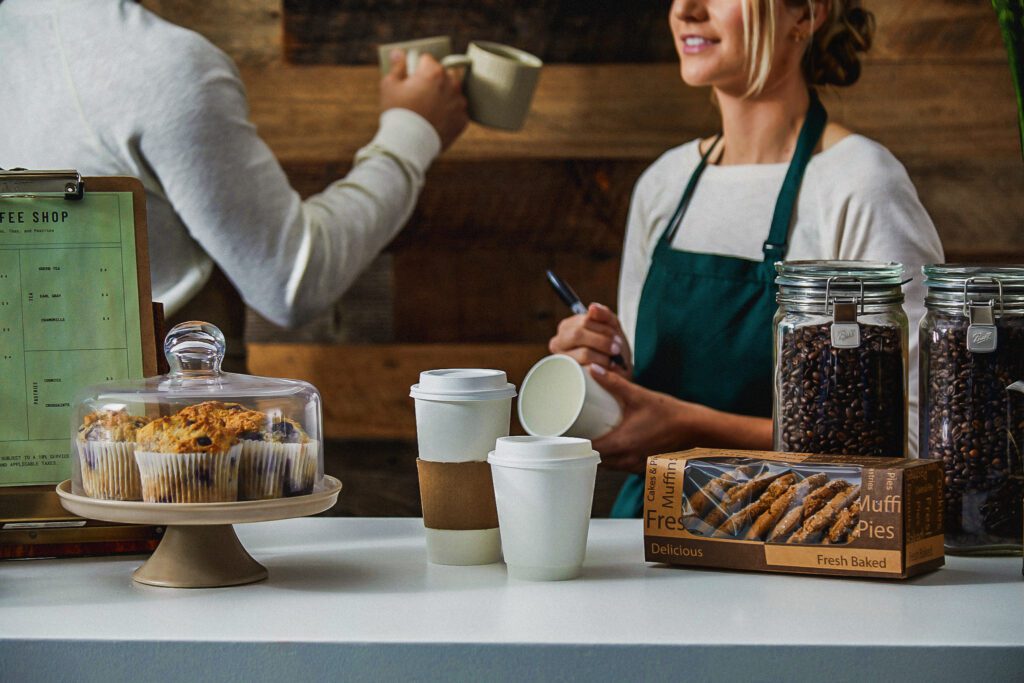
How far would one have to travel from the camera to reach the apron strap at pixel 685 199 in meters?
1.83

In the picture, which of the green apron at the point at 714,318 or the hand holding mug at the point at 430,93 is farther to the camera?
the hand holding mug at the point at 430,93

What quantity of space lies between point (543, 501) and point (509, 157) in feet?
3.58

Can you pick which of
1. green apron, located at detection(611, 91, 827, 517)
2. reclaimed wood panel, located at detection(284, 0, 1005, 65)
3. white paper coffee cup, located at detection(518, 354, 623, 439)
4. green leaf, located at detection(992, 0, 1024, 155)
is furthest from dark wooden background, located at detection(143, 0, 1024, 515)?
green leaf, located at detection(992, 0, 1024, 155)

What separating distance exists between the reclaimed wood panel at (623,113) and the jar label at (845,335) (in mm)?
897

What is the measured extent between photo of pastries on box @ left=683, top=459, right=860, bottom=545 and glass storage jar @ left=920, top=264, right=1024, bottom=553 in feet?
0.50

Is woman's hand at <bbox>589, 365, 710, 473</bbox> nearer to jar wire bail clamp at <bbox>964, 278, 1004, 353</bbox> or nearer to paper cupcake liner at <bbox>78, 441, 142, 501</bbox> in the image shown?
jar wire bail clamp at <bbox>964, 278, 1004, 353</bbox>

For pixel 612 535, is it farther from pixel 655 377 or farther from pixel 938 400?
pixel 655 377

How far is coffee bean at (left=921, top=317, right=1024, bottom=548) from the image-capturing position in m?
0.99

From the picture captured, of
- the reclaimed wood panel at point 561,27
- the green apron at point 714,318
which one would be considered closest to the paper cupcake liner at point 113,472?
the green apron at point 714,318

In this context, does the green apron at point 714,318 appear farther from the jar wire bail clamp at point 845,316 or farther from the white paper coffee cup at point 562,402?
the jar wire bail clamp at point 845,316

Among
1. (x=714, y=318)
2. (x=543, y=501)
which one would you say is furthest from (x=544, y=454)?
(x=714, y=318)

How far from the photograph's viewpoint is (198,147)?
67.1 inches

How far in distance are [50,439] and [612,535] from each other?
1.85 ft

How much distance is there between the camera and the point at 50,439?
1.06 m
